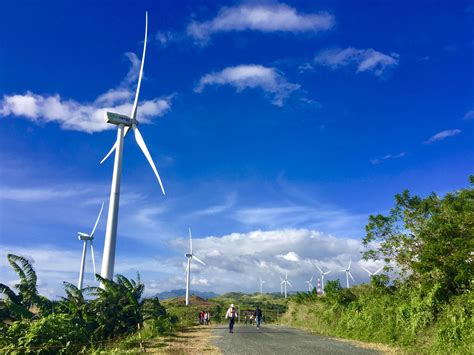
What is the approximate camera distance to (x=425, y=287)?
21.0 metres

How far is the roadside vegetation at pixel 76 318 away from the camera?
2125cm

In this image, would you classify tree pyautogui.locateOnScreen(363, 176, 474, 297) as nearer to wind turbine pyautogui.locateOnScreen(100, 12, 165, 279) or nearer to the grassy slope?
the grassy slope

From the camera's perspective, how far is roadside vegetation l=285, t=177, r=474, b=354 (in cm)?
1796

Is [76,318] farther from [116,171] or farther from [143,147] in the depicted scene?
[143,147]

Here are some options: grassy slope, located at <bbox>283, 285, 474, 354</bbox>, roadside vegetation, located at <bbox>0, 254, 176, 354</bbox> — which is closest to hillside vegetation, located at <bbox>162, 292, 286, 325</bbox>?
roadside vegetation, located at <bbox>0, 254, 176, 354</bbox>

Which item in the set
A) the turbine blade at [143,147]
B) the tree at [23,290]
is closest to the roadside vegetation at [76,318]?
the tree at [23,290]

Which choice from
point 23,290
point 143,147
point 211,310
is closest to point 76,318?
point 23,290

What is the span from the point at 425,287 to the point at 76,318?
2055 centimetres

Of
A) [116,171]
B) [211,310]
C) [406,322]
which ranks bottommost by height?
[211,310]

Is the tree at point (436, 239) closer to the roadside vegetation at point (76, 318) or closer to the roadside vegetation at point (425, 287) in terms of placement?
the roadside vegetation at point (425, 287)

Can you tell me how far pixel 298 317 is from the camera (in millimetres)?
44688

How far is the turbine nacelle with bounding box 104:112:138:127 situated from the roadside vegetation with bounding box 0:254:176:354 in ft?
54.5

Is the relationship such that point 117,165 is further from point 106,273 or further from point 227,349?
point 227,349

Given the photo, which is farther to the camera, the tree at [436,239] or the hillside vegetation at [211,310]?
the hillside vegetation at [211,310]
